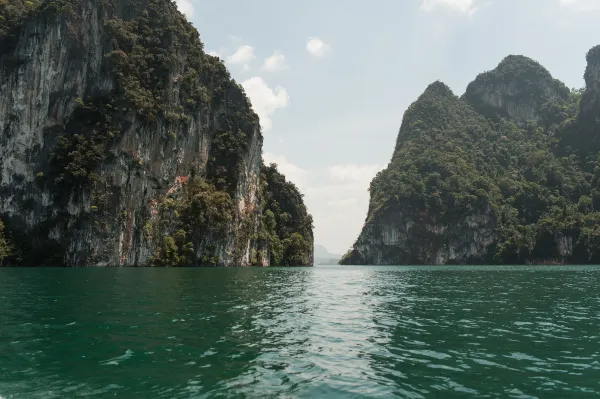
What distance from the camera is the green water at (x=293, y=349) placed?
9.18 meters

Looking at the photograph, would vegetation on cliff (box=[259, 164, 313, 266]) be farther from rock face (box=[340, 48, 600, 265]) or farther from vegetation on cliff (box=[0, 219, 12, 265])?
vegetation on cliff (box=[0, 219, 12, 265])

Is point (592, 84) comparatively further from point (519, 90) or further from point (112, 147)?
point (112, 147)

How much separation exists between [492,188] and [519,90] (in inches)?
2797

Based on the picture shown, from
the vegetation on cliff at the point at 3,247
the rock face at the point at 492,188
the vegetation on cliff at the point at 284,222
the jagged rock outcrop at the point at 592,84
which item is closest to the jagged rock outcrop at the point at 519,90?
the rock face at the point at 492,188

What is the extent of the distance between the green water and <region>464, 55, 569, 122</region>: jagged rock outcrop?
194 m

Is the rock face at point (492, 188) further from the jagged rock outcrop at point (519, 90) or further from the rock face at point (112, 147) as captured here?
the rock face at point (112, 147)

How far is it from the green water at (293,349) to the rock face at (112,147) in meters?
49.9

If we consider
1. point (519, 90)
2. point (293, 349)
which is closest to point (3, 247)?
point (293, 349)

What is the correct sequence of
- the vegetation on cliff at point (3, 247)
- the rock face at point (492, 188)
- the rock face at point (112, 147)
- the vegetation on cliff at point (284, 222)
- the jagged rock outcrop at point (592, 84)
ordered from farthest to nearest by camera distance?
the jagged rock outcrop at point (592, 84)
the rock face at point (492, 188)
the vegetation on cliff at point (284, 222)
the rock face at point (112, 147)
the vegetation on cliff at point (3, 247)

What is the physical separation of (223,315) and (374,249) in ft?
450

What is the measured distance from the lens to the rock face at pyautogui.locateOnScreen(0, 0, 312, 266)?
68250mm

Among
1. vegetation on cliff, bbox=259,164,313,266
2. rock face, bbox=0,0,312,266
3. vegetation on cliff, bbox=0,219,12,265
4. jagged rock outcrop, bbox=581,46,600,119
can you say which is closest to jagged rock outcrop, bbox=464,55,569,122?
jagged rock outcrop, bbox=581,46,600,119

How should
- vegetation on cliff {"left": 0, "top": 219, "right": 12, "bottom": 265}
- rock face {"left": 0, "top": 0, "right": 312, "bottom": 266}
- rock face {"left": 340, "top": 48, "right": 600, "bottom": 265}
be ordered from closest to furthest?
vegetation on cliff {"left": 0, "top": 219, "right": 12, "bottom": 265}, rock face {"left": 0, "top": 0, "right": 312, "bottom": 266}, rock face {"left": 340, "top": 48, "right": 600, "bottom": 265}

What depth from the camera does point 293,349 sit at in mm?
12711
